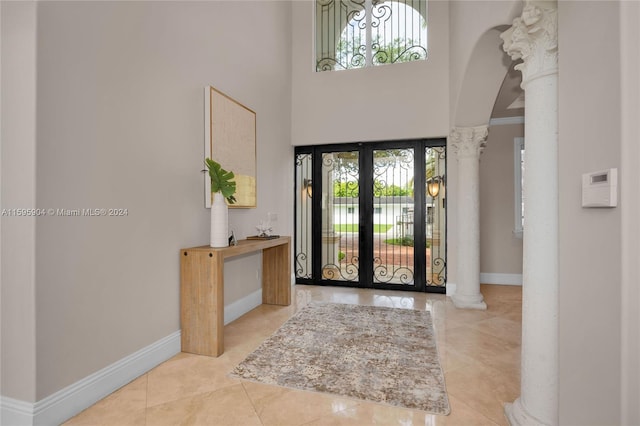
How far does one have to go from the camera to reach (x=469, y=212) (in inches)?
165

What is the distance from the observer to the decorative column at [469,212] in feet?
13.6

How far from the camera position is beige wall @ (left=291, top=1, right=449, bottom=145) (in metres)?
4.66

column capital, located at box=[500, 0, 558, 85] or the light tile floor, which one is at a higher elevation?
column capital, located at box=[500, 0, 558, 85]

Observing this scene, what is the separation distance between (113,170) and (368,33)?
4424mm

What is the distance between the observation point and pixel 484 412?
1925 mm

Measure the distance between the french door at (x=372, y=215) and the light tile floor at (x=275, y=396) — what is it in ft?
→ 5.82

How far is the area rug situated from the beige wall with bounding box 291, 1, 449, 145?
2.71 meters

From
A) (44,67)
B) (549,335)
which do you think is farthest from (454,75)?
(44,67)

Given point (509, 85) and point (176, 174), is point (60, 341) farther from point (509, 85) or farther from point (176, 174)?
point (509, 85)

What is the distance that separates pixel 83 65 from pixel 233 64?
1.87 meters

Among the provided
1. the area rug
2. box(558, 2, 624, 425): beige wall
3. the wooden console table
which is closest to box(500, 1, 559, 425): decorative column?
box(558, 2, 624, 425): beige wall

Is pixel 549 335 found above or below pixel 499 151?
below
